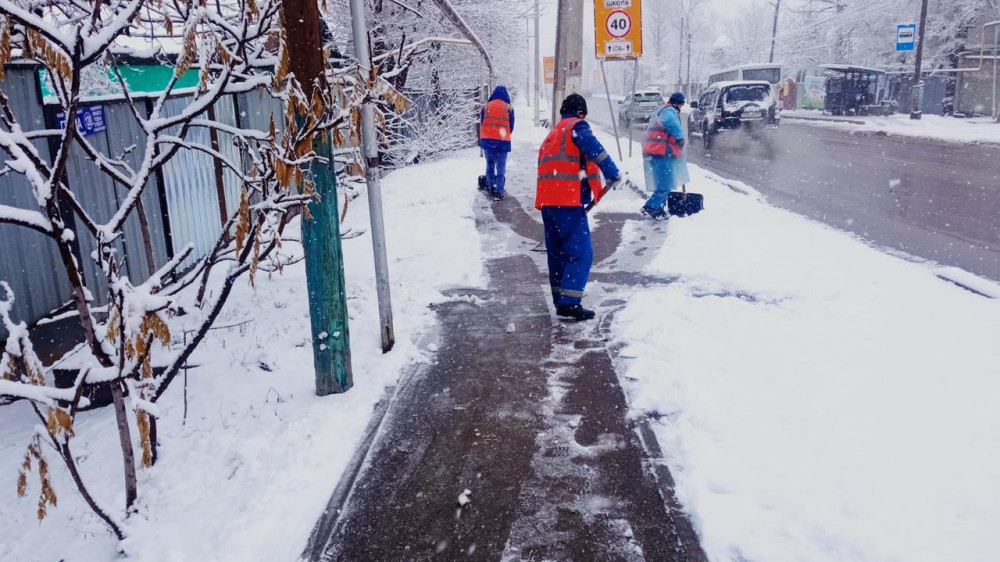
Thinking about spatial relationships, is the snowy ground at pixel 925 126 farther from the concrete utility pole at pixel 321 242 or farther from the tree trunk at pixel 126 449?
the tree trunk at pixel 126 449

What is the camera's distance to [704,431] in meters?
3.96

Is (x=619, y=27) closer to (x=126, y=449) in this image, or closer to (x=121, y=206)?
(x=121, y=206)

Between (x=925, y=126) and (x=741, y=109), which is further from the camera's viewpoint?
(x=925, y=126)

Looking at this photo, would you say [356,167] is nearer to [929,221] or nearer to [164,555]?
[164,555]

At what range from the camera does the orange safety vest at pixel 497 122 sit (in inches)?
475

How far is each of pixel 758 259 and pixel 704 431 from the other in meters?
4.10

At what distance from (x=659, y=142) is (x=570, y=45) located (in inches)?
143

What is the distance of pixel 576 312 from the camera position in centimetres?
615

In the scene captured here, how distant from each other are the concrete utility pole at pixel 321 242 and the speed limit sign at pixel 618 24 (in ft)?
33.1

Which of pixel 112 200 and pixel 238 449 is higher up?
pixel 112 200

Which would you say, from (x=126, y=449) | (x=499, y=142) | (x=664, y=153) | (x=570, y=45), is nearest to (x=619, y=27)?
(x=570, y=45)

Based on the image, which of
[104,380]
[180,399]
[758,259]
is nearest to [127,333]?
[104,380]

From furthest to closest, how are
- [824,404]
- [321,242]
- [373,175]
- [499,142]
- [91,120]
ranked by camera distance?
[499,142] → [91,120] → [373,175] → [321,242] → [824,404]

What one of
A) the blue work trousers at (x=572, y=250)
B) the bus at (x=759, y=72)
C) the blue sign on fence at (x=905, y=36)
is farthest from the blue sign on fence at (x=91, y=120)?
the bus at (x=759, y=72)
